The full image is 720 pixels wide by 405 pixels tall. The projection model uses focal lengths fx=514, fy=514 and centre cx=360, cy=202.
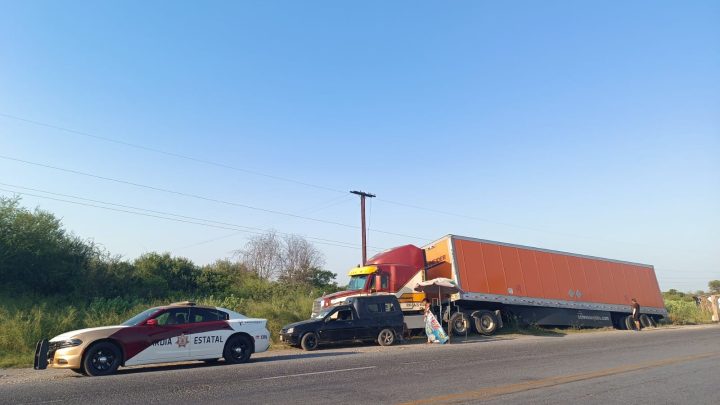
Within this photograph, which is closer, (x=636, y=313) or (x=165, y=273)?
(x=636, y=313)

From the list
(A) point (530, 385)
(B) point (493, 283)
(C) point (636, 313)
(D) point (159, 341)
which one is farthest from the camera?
(C) point (636, 313)

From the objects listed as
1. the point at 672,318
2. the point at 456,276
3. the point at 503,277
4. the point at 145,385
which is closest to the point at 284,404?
the point at 145,385

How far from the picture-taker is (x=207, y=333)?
502 inches

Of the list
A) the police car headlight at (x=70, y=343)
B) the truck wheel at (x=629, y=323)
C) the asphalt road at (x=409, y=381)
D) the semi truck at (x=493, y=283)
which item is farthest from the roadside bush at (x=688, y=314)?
the police car headlight at (x=70, y=343)

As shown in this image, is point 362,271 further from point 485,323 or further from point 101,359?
point 101,359

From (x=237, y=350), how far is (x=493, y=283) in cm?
1344

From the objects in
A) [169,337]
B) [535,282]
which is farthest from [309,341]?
[535,282]

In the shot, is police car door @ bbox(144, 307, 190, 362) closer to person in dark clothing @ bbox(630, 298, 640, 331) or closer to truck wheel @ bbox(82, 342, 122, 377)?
truck wheel @ bbox(82, 342, 122, 377)

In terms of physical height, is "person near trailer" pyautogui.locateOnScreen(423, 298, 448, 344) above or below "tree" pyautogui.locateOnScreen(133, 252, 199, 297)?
below

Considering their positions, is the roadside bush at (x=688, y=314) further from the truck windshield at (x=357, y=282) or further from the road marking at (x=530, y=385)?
the road marking at (x=530, y=385)

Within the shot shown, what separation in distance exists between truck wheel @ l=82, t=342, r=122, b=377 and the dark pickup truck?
6.63 metres

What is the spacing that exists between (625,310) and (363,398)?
25.1 metres

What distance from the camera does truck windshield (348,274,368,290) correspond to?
2175 cm

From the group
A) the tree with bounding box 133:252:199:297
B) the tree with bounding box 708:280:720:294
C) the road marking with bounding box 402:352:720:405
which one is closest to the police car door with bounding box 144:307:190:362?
the road marking with bounding box 402:352:720:405
